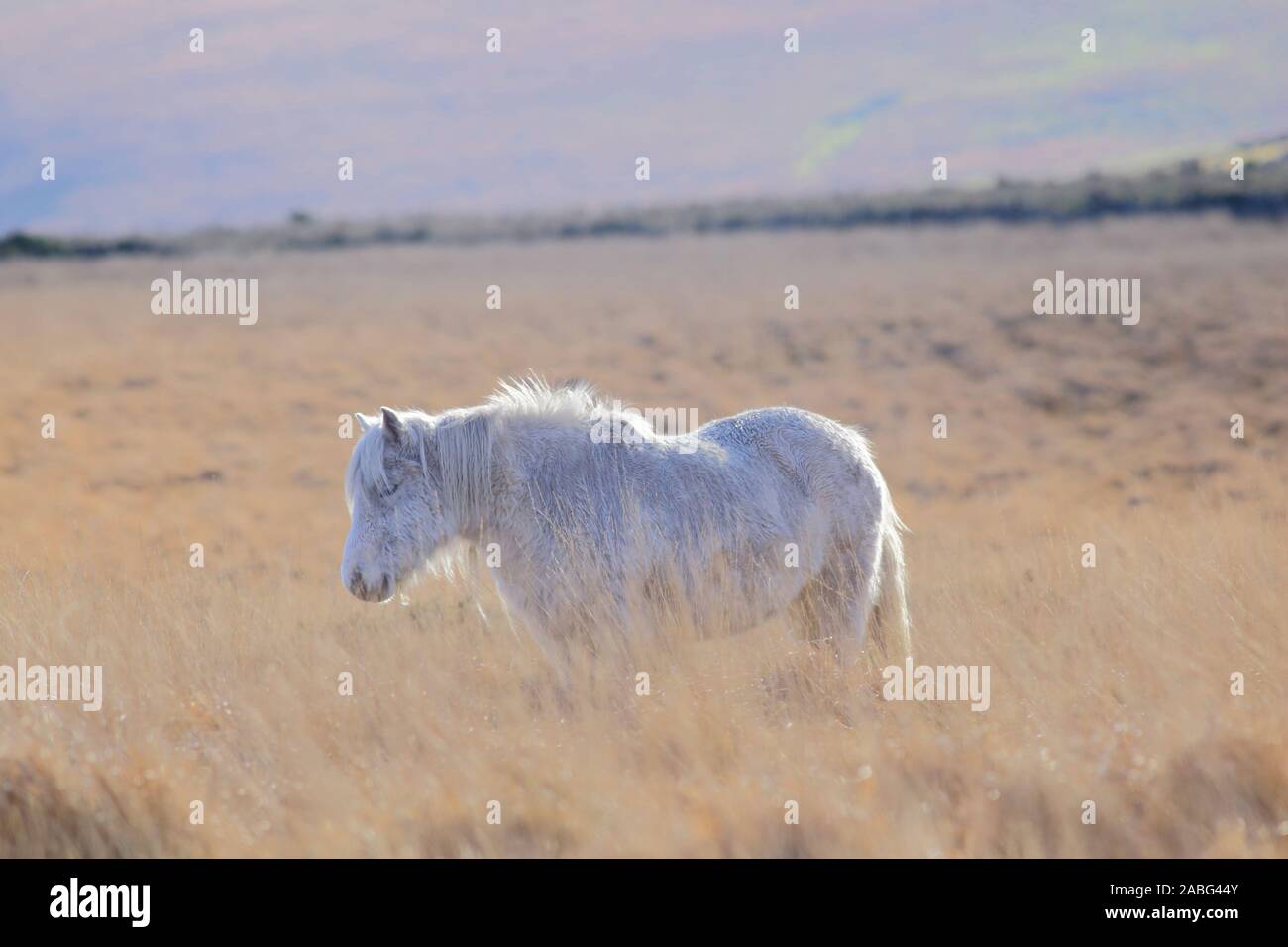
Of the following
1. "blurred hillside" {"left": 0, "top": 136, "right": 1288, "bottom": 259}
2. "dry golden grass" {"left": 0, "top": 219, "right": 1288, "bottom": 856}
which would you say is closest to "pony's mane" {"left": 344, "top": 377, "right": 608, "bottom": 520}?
"dry golden grass" {"left": 0, "top": 219, "right": 1288, "bottom": 856}

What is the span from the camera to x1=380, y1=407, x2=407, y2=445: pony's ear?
5.67 m

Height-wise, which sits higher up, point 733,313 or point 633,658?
point 733,313

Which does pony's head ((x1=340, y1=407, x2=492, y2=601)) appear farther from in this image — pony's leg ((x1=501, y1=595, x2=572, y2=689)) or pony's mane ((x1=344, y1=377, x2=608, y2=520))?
pony's leg ((x1=501, y1=595, x2=572, y2=689))

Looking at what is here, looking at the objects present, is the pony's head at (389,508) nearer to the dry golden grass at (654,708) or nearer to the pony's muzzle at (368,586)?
the pony's muzzle at (368,586)

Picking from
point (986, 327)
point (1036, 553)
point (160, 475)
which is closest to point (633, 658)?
point (1036, 553)

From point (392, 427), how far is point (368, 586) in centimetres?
79

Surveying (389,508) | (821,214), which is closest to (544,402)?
(389,508)

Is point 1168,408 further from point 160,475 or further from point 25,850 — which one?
point 25,850

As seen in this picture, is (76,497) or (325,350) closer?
(76,497)

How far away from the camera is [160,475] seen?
64.8 feet

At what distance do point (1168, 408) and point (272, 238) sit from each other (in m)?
47.3

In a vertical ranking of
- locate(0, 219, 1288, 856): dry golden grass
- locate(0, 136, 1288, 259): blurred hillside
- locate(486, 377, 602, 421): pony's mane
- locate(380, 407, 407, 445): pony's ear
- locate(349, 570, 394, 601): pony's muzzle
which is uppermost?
locate(0, 136, 1288, 259): blurred hillside

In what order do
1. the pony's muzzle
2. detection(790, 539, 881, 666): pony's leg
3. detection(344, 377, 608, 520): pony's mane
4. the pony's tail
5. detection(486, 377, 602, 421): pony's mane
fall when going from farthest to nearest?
the pony's tail → detection(790, 539, 881, 666): pony's leg → detection(486, 377, 602, 421): pony's mane → detection(344, 377, 608, 520): pony's mane → the pony's muzzle

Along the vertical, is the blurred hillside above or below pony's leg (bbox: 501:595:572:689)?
above
